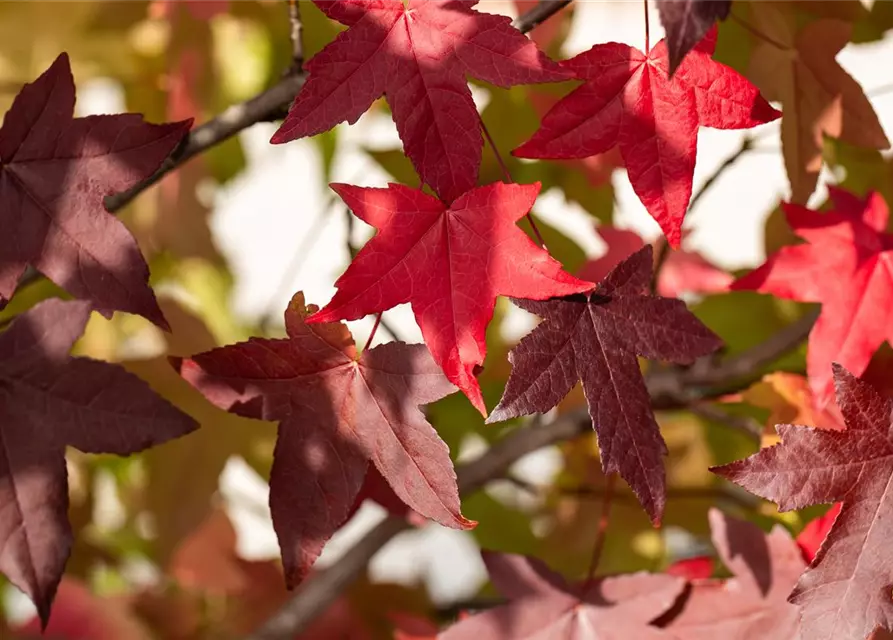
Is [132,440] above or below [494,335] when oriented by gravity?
above

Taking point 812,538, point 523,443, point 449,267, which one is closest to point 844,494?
point 812,538

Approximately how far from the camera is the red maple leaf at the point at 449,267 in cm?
41

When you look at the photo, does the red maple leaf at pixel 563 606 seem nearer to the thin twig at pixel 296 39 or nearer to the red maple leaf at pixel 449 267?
the red maple leaf at pixel 449 267

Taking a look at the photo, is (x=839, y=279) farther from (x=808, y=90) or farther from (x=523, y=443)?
(x=523, y=443)

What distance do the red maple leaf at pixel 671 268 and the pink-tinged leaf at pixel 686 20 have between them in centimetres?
35

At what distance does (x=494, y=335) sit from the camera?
100 centimetres

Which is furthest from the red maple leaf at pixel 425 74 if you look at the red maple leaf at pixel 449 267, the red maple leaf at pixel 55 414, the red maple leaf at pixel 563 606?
the red maple leaf at pixel 563 606

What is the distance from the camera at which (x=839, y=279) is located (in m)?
0.55

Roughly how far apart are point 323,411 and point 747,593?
1.01 ft

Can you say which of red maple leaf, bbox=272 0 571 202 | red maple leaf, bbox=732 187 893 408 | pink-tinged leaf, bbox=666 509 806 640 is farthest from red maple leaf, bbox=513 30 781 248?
pink-tinged leaf, bbox=666 509 806 640

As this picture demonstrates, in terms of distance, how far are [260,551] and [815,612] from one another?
138cm

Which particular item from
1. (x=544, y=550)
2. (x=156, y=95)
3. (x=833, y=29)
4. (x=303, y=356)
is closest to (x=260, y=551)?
(x=544, y=550)

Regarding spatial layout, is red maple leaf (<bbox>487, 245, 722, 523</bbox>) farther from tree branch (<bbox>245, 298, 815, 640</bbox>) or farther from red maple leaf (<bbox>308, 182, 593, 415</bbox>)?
tree branch (<bbox>245, 298, 815, 640</bbox>)

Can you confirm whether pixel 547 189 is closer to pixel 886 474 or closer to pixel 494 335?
pixel 494 335
